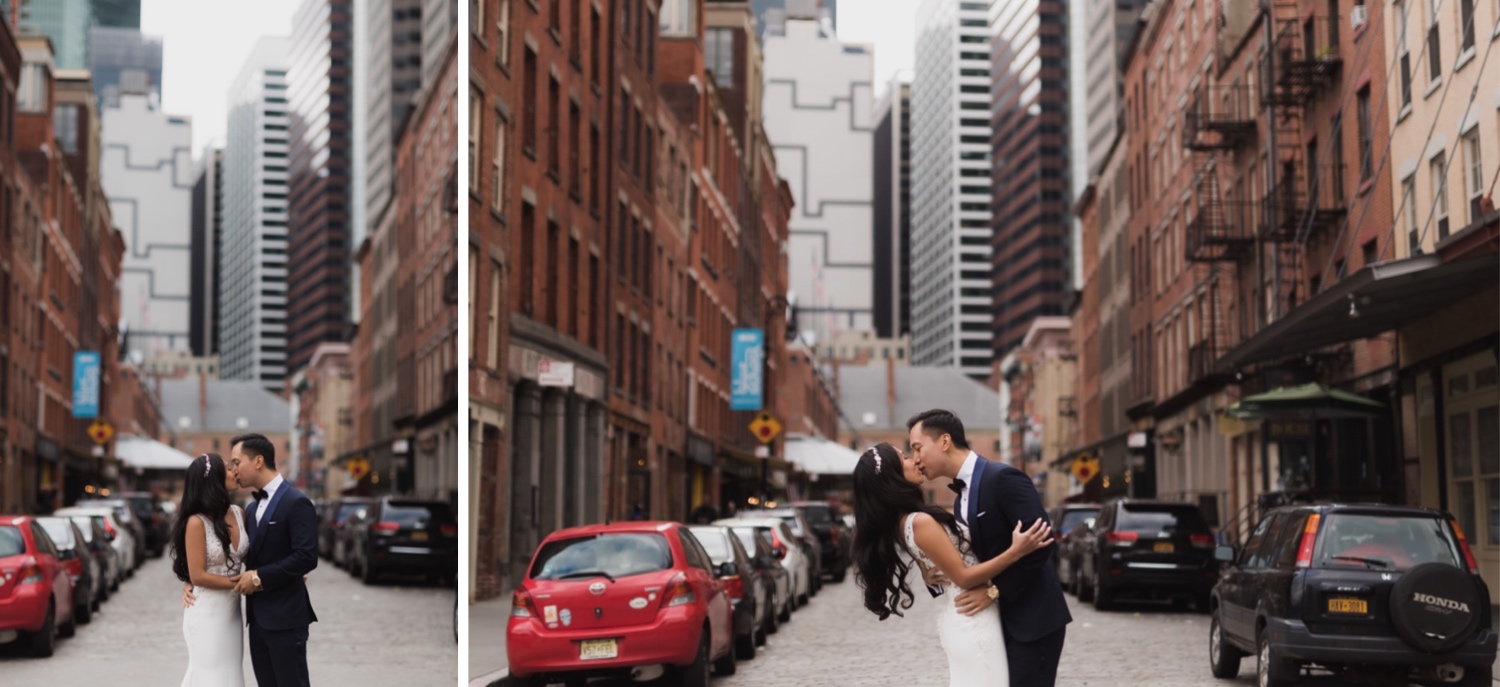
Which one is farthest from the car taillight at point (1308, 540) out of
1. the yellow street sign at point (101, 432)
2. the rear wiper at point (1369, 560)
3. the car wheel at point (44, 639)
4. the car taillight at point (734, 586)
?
the car wheel at point (44, 639)

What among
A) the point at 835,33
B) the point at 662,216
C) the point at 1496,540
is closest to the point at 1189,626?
the point at 1496,540

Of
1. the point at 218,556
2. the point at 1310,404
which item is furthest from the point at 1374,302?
the point at 218,556

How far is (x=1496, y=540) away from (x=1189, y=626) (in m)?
5.06

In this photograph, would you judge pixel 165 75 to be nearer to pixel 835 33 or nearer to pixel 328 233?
pixel 328 233

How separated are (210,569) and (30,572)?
351 inches

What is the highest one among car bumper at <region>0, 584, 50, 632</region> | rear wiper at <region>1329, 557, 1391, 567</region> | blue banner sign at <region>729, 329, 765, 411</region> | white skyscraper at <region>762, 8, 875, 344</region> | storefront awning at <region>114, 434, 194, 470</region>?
white skyscraper at <region>762, 8, 875, 344</region>

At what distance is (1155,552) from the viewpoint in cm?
2825

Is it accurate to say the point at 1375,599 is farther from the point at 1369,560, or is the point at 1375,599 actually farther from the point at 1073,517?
the point at 1073,517

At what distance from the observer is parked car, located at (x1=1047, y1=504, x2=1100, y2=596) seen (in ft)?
108

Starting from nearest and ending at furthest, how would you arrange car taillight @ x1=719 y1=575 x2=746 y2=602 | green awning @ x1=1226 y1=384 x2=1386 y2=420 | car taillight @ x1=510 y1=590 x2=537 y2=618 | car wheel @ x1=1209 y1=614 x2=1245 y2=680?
car taillight @ x1=510 y1=590 x2=537 y2=618, car wheel @ x1=1209 y1=614 x2=1245 y2=680, car taillight @ x1=719 y1=575 x2=746 y2=602, green awning @ x1=1226 y1=384 x2=1386 y2=420

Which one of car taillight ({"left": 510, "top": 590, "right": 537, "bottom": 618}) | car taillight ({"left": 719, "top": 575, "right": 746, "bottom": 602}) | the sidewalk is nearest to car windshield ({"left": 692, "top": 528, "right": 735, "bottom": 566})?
car taillight ({"left": 719, "top": 575, "right": 746, "bottom": 602})

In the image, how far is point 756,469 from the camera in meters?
74.8

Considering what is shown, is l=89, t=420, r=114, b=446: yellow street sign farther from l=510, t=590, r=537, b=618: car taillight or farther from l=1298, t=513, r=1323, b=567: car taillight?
l=1298, t=513, r=1323, b=567: car taillight

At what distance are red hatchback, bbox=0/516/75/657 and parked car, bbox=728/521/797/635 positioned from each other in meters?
7.34
